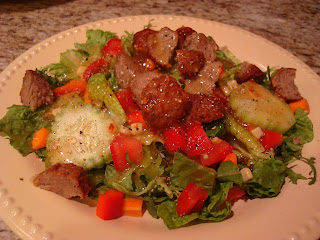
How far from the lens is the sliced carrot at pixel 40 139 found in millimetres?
2754

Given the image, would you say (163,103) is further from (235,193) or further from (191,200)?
(235,193)

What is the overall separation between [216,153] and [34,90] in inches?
76.5

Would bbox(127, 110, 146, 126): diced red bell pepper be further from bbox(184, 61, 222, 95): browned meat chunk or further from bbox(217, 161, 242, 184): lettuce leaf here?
bbox(217, 161, 242, 184): lettuce leaf

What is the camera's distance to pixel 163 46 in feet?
10.5

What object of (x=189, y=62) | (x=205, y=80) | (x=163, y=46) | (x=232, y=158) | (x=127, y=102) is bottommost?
(x=232, y=158)

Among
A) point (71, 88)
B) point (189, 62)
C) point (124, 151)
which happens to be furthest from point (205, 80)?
point (71, 88)

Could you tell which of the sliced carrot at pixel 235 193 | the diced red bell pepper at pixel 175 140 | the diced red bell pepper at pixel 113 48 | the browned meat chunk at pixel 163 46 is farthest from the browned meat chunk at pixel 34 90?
the sliced carrot at pixel 235 193

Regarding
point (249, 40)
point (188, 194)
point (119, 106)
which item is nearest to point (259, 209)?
point (188, 194)

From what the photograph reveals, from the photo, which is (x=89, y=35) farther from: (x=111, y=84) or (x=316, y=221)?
(x=316, y=221)

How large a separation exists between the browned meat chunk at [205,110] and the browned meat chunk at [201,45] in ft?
2.45

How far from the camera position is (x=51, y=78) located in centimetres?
327

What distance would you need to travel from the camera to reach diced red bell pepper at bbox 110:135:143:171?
2.57 metres

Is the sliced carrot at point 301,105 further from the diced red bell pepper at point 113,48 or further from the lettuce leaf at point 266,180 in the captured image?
the diced red bell pepper at point 113,48

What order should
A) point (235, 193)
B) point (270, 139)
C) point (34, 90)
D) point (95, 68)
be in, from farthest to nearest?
point (95, 68)
point (34, 90)
point (270, 139)
point (235, 193)
